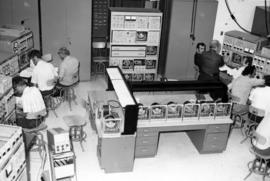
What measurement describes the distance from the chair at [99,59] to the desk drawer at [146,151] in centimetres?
324

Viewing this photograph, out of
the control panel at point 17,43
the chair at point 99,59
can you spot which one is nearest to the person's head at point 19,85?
the control panel at point 17,43

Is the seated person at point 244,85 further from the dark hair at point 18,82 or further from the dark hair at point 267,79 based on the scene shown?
the dark hair at point 18,82

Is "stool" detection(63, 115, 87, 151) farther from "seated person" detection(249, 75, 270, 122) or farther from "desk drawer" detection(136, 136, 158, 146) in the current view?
"seated person" detection(249, 75, 270, 122)

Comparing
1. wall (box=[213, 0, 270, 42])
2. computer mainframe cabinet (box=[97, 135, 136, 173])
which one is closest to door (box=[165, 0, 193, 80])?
wall (box=[213, 0, 270, 42])

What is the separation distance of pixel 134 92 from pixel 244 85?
6.29 ft

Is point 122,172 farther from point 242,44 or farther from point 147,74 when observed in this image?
point 242,44

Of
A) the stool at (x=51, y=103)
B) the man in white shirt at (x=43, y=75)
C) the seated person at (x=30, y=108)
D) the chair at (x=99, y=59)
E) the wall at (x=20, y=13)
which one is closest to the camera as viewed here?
the seated person at (x=30, y=108)

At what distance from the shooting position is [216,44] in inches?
271

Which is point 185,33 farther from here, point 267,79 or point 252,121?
point 252,121

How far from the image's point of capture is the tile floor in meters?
5.00

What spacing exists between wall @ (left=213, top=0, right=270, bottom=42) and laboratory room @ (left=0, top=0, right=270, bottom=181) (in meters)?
0.02

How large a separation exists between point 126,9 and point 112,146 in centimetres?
368

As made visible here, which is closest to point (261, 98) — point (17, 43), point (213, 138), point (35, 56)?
point (213, 138)

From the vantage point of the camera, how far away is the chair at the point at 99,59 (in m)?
7.77
